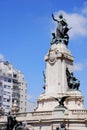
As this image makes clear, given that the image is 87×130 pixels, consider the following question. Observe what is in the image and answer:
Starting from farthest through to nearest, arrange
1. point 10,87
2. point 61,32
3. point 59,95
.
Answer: point 10,87
point 61,32
point 59,95

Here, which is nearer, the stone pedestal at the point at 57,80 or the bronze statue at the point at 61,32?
the stone pedestal at the point at 57,80

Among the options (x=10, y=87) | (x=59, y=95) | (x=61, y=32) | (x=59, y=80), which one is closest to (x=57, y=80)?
(x=59, y=80)

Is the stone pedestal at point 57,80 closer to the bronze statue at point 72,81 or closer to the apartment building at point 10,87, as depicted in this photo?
the bronze statue at point 72,81

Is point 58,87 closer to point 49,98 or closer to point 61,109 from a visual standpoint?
point 49,98

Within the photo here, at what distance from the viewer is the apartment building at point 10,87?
344 feet

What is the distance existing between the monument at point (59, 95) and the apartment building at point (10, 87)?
145 feet

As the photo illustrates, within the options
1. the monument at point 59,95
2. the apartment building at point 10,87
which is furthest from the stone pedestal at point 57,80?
the apartment building at point 10,87

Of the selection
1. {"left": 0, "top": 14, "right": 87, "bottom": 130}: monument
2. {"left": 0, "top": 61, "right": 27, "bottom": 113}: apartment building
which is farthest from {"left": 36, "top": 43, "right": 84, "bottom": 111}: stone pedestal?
{"left": 0, "top": 61, "right": 27, "bottom": 113}: apartment building

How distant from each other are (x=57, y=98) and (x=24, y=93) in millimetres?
62819

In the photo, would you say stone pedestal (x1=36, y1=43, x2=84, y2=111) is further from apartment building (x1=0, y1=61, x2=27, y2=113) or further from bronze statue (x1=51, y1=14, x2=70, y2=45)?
apartment building (x1=0, y1=61, x2=27, y2=113)

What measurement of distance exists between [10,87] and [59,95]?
53306mm

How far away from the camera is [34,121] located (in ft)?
171

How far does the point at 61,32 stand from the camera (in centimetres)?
6000

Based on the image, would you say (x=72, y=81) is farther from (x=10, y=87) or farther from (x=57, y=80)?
(x=10, y=87)
